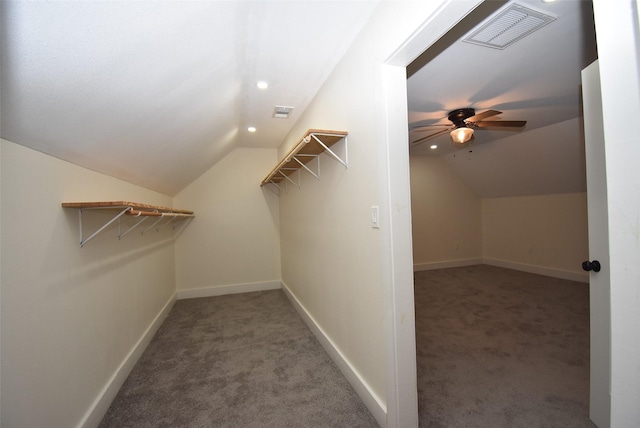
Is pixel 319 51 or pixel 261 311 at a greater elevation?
pixel 319 51

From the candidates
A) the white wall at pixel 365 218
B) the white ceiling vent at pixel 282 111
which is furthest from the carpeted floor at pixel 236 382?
the white ceiling vent at pixel 282 111

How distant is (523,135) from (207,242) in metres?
5.04

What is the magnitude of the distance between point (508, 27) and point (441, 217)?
4376mm

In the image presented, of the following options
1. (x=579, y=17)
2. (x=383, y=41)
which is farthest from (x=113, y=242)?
(x=579, y=17)

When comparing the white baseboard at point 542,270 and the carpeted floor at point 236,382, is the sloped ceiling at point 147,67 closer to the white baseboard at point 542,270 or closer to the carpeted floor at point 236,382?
the carpeted floor at point 236,382

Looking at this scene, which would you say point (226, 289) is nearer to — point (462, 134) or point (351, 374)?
point (351, 374)

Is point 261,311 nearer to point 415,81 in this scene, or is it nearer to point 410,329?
point 410,329

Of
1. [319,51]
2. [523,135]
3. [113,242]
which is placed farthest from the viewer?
[523,135]

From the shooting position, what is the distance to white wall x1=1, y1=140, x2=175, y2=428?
3.57ft

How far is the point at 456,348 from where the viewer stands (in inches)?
94.7

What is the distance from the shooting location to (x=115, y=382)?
1.92 m

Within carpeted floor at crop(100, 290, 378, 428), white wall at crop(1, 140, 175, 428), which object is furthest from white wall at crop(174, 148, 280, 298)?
white wall at crop(1, 140, 175, 428)

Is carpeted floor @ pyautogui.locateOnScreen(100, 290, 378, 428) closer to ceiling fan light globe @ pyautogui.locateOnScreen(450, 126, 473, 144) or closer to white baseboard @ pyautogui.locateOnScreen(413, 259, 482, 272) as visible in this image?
ceiling fan light globe @ pyautogui.locateOnScreen(450, 126, 473, 144)

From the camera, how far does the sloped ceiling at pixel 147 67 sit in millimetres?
893
